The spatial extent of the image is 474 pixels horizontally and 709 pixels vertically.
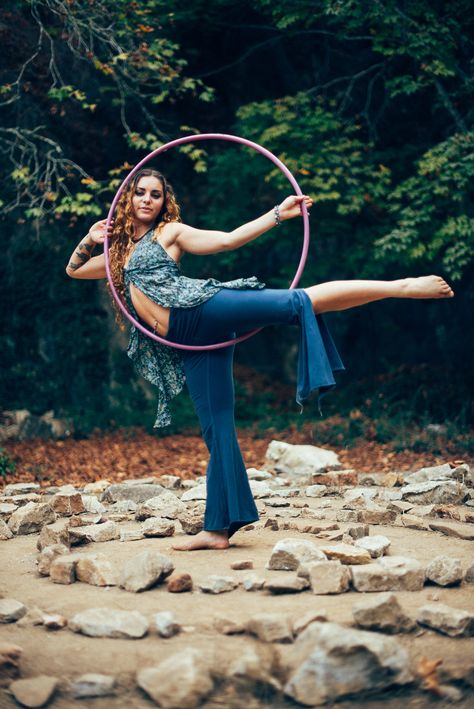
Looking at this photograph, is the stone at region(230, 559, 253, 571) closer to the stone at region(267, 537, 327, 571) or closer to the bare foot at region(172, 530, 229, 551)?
the stone at region(267, 537, 327, 571)

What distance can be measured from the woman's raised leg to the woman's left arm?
1.35 ft

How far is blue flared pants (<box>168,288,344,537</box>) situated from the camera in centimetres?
433

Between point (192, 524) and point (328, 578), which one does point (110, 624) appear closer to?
point (328, 578)

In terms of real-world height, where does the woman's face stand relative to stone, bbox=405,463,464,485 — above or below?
above

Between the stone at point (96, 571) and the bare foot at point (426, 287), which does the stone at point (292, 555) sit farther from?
the bare foot at point (426, 287)

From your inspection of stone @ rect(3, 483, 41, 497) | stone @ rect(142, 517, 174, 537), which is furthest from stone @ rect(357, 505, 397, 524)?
stone @ rect(3, 483, 41, 497)

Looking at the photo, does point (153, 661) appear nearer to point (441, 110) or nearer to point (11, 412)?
point (11, 412)

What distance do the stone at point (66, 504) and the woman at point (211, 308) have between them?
4.33 feet

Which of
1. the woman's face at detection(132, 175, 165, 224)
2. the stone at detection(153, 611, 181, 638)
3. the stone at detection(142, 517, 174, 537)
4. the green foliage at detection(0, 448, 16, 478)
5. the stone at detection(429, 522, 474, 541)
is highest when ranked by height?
the woman's face at detection(132, 175, 165, 224)

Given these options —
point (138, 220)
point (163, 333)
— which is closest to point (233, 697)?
point (163, 333)

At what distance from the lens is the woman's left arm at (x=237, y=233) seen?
4.39 meters

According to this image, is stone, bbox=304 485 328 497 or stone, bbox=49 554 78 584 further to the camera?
stone, bbox=304 485 328 497

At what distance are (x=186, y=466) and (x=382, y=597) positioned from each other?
19.9 ft

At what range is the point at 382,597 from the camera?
3201 millimetres
